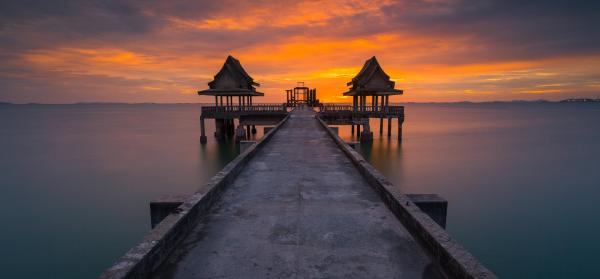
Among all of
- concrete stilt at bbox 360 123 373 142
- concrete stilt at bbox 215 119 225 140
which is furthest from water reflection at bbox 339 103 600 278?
concrete stilt at bbox 215 119 225 140

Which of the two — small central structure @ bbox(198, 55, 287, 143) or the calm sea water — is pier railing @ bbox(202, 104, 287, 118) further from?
the calm sea water

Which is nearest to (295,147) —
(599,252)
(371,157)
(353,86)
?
(599,252)

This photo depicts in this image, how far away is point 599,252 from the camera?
9547mm

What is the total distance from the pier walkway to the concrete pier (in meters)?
0.01

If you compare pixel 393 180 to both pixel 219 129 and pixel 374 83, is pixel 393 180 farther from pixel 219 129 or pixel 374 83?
pixel 219 129

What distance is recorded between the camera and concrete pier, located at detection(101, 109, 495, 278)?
3.16 m

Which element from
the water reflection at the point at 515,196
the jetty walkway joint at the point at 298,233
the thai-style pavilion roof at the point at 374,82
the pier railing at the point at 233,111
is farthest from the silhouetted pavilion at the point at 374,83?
the jetty walkway joint at the point at 298,233

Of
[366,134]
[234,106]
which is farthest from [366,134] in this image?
[234,106]

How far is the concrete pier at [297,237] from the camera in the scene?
316 cm

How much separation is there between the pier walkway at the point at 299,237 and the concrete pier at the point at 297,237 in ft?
0.04

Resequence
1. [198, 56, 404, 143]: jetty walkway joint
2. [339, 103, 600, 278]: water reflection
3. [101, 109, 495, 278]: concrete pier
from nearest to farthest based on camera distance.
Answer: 1. [101, 109, 495, 278]: concrete pier
2. [339, 103, 600, 278]: water reflection
3. [198, 56, 404, 143]: jetty walkway joint

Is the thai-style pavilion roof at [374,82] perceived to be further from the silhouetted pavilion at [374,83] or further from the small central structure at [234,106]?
the small central structure at [234,106]

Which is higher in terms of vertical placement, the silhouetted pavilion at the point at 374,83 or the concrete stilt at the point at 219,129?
the silhouetted pavilion at the point at 374,83

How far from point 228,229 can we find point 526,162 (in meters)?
26.7
